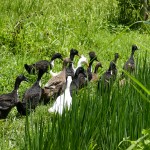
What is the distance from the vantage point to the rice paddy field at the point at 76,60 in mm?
3432

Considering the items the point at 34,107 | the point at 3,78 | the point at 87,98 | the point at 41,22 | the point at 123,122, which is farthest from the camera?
the point at 41,22

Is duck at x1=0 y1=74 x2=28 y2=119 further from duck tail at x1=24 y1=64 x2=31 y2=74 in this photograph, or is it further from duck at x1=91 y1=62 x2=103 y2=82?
duck at x1=91 y1=62 x2=103 y2=82

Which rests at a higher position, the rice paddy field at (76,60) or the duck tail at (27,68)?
the rice paddy field at (76,60)

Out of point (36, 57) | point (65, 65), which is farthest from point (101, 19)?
point (65, 65)

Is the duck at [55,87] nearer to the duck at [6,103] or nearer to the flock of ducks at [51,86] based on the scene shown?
the flock of ducks at [51,86]

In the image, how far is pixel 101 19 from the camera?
36.8 feet

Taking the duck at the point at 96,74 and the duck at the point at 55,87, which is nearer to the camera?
the duck at the point at 55,87

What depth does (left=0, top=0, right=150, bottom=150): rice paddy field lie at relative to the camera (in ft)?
11.3

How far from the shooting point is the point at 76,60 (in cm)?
904

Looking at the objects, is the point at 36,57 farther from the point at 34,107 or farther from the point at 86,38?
the point at 34,107

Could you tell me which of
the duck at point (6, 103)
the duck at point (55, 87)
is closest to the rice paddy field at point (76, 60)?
the duck at point (6, 103)

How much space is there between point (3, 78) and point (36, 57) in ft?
4.53

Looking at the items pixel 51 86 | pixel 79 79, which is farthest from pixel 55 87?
pixel 79 79

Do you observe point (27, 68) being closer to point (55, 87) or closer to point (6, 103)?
point (55, 87)
